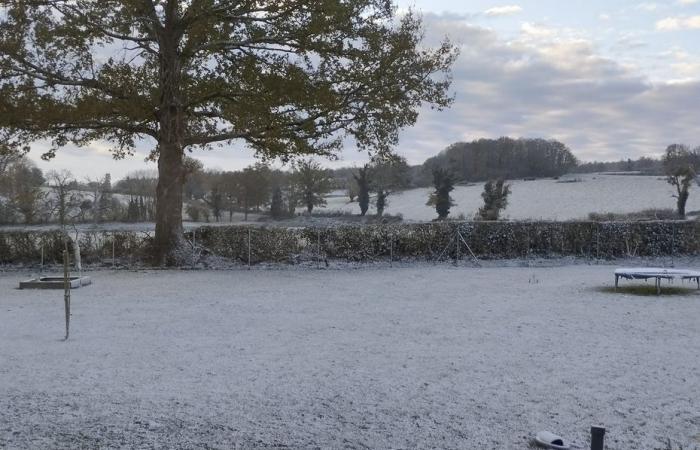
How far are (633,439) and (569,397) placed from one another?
111cm

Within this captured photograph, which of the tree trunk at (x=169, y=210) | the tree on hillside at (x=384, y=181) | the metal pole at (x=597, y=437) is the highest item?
the tree on hillside at (x=384, y=181)

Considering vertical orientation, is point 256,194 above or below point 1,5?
below

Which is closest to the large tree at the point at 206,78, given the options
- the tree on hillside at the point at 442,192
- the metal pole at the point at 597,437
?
the metal pole at the point at 597,437

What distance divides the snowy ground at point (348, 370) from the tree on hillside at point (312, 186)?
46.7 metres

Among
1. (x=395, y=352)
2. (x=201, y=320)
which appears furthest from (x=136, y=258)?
(x=395, y=352)

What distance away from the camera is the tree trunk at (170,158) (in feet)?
62.3

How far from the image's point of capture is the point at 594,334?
9.37 m

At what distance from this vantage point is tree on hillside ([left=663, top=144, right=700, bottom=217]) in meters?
51.4

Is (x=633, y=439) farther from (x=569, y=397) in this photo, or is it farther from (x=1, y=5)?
(x=1, y=5)

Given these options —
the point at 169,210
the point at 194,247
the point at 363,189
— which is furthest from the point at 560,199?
the point at 169,210

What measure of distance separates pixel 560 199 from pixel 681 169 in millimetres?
10360

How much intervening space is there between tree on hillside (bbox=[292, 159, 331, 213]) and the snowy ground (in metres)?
46.7

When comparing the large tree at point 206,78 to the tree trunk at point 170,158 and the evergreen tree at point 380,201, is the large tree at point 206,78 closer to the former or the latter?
the tree trunk at point 170,158

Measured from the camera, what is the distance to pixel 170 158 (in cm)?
1975
